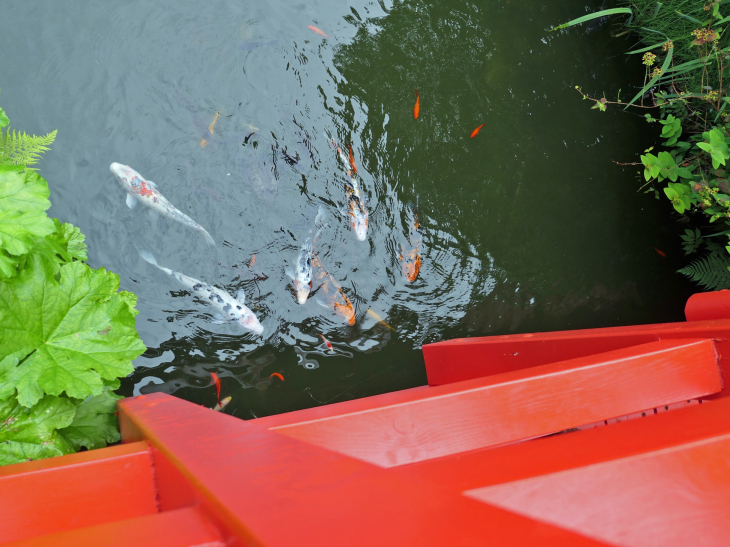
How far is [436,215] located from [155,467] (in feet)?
7.64

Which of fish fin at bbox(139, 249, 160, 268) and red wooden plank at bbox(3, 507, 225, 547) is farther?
fish fin at bbox(139, 249, 160, 268)

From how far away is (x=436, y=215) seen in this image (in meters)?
2.90

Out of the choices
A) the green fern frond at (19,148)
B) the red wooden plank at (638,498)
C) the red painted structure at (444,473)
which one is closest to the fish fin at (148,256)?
the green fern frond at (19,148)

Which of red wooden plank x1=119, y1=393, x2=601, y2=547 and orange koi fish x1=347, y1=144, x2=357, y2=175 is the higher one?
orange koi fish x1=347, y1=144, x2=357, y2=175

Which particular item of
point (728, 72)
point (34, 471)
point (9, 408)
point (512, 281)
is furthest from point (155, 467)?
point (728, 72)

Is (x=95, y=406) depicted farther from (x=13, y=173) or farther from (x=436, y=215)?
(x=436, y=215)

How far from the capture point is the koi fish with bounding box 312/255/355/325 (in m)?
2.62

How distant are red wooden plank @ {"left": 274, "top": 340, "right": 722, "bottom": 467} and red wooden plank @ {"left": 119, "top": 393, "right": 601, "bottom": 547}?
453 mm

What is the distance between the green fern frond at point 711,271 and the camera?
10.4ft

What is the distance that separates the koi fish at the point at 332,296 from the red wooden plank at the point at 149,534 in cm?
212

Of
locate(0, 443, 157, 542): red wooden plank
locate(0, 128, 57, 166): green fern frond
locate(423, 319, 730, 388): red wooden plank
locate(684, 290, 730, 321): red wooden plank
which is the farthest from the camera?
locate(0, 128, 57, 166): green fern frond

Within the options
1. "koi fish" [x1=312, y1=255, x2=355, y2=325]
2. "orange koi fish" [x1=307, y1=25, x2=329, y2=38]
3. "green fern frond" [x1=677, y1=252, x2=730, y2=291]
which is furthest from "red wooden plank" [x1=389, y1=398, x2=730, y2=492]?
"green fern frond" [x1=677, y1=252, x2=730, y2=291]

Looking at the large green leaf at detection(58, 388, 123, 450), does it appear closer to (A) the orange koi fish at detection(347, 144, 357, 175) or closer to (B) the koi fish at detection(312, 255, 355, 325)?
(B) the koi fish at detection(312, 255, 355, 325)

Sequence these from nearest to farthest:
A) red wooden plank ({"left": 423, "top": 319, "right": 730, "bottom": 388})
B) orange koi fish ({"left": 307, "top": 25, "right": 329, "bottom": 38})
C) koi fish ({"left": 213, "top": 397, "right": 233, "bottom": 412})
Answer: red wooden plank ({"left": 423, "top": 319, "right": 730, "bottom": 388})
koi fish ({"left": 213, "top": 397, "right": 233, "bottom": 412})
orange koi fish ({"left": 307, "top": 25, "right": 329, "bottom": 38})
